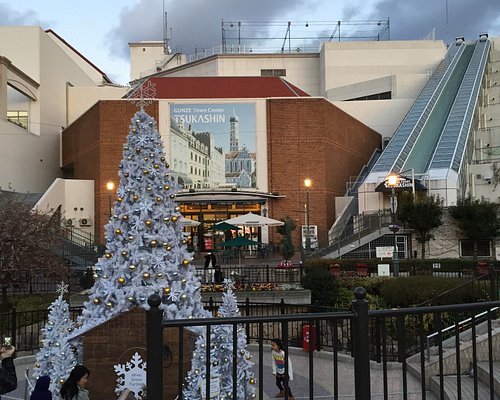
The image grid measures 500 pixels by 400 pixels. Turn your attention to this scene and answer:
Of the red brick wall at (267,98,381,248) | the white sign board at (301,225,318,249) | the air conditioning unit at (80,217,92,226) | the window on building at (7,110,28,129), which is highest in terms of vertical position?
the window on building at (7,110,28,129)

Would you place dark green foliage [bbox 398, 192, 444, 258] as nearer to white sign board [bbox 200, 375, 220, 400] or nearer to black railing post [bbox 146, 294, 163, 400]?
white sign board [bbox 200, 375, 220, 400]

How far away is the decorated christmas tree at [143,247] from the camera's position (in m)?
6.75

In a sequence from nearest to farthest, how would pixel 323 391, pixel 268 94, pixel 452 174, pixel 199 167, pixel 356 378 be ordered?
pixel 356 378 → pixel 323 391 → pixel 452 174 → pixel 199 167 → pixel 268 94

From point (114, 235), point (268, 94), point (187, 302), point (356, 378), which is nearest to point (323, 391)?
point (187, 302)

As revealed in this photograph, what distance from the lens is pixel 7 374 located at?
23.5ft

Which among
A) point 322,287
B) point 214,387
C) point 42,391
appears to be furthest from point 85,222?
point 214,387

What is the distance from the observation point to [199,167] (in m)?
38.4

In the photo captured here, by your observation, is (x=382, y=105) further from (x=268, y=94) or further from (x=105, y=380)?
(x=105, y=380)

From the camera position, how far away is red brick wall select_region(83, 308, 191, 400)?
259 inches

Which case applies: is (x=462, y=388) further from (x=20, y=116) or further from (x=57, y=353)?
(x=20, y=116)

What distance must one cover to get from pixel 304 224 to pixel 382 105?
715 inches

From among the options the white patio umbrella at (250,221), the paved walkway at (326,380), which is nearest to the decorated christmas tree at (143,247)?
the paved walkway at (326,380)

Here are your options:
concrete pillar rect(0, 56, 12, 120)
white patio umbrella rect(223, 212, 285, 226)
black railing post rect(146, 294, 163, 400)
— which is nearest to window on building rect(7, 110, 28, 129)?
concrete pillar rect(0, 56, 12, 120)

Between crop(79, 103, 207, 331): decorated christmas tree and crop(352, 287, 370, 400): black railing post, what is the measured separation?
3.60m
